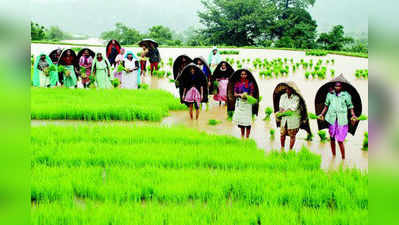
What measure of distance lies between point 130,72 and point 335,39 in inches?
975

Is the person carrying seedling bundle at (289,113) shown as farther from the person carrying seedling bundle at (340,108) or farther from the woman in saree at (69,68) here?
the woman in saree at (69,68)

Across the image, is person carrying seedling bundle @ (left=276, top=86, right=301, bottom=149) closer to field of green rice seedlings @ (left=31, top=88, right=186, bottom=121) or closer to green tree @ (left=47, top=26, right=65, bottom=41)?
field of green rice seedlings @ (left=31, top=88, right=186, bottom=121)

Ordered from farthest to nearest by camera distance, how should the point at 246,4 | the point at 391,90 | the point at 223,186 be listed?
1. the point at 246,4
2. the point at 223,186
3. the point at 391,90

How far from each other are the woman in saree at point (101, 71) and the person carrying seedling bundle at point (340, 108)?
703cm

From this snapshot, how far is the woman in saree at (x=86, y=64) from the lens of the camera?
10992 millimetres

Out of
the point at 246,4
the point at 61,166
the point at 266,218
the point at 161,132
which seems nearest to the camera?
the point at 266,218

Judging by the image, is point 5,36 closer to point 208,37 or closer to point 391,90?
point 391,90

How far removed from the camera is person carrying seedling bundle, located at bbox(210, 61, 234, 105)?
8.89m

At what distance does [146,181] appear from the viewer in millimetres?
4359

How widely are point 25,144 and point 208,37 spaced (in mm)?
36249

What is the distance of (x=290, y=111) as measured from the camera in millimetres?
5781

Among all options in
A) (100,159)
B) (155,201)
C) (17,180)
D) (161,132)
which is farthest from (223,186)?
(17,180)

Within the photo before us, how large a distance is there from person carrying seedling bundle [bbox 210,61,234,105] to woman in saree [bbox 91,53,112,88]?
3.58 metres

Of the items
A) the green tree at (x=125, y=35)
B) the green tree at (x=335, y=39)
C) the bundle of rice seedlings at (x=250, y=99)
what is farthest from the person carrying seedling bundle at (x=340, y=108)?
the green tree at (x=125, y=35)
